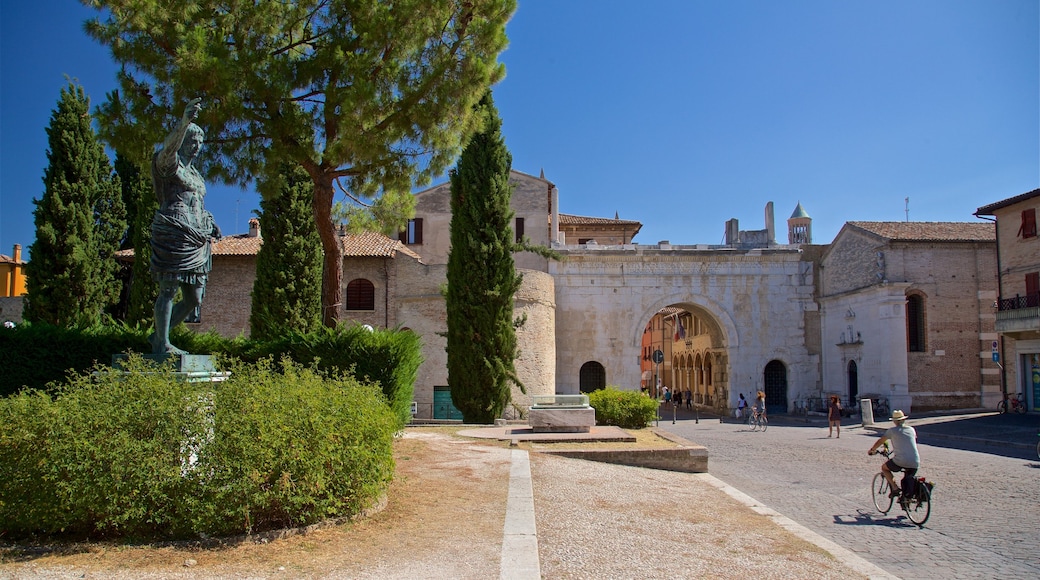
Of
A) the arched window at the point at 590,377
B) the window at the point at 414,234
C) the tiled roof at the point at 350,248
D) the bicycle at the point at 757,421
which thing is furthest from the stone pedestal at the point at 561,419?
the window at the point at 414,234

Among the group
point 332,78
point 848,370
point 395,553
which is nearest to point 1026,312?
point 848,370

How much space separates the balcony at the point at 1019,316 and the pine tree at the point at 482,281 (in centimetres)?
1875

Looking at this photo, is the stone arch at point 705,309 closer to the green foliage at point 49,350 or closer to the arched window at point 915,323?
the arched window at point 915,323

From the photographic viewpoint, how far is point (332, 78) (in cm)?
1324

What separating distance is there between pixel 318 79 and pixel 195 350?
5.72 m

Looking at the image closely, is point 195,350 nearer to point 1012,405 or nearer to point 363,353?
point 363,353

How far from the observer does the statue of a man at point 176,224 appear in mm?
7707

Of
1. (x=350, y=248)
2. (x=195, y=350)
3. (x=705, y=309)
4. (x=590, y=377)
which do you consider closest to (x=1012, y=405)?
(x=705, y=309)

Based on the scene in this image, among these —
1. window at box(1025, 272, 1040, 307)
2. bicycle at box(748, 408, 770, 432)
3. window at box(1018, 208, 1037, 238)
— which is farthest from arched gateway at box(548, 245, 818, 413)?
window at box(1018, 208, 1037, 238)

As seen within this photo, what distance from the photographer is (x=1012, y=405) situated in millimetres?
26734

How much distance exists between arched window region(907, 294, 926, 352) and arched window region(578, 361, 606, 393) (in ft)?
44.4

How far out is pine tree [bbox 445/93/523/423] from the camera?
2216 centimetres

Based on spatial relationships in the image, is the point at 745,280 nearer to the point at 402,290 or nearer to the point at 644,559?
the point at 402,290

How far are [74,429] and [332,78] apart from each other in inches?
361
